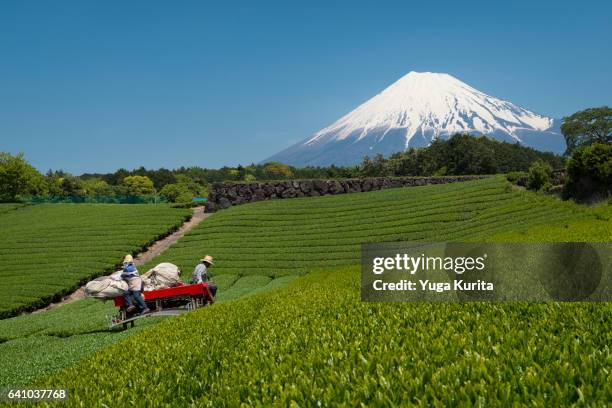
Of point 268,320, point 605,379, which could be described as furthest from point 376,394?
point 268,320

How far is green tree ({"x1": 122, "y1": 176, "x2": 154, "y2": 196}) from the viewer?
114125mm

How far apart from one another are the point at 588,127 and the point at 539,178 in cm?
6616

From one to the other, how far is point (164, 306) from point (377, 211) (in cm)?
2790

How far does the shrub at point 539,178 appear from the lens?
3866cm

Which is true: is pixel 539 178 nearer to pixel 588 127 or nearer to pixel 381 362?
pixel 381 362

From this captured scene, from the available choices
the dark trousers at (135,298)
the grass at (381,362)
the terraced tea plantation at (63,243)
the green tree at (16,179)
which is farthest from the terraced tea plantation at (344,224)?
the green tree at (16,179)

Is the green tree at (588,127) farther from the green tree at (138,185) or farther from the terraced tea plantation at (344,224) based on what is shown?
the green tree at (138,185)

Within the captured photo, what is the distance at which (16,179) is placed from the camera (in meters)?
74.9

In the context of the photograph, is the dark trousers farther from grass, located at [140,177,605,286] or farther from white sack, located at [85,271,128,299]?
grass, located at [140,177,605,286]


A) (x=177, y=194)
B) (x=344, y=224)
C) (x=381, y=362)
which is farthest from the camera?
(x=177, y=194)

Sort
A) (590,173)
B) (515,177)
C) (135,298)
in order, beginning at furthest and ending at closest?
(515,177) < (590,173) < (135,298)

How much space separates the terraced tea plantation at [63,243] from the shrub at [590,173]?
106 ft

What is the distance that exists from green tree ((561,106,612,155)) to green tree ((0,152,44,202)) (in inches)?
3676

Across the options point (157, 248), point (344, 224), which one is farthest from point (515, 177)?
point (157, 248)
